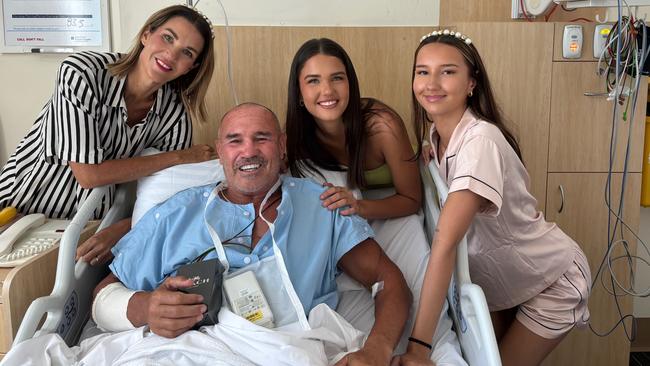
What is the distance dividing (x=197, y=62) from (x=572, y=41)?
1418 mm

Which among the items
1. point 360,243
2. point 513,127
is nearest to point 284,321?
point 360,243

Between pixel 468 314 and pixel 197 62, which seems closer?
pixel 468 314

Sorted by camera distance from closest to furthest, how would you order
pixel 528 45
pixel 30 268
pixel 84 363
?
pixel 84 363 < pixel 30 268 < pixel 528 45

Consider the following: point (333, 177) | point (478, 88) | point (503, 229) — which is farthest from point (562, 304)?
point (333, 177)

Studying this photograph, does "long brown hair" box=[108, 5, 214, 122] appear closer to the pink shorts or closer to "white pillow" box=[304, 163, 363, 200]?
"white pillow" box=[304, 163, 363, 200]

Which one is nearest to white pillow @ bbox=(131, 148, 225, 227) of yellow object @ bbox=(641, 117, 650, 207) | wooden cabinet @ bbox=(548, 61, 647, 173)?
wooden cabinet @ bbox=(548, 61, 647, 173)

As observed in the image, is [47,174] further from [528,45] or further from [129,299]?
[528,45]

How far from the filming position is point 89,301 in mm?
1788

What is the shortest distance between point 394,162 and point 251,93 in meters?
0.96

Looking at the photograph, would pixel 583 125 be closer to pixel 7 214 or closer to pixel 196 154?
pixel 196 154

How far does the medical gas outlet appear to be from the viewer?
2.24 metres

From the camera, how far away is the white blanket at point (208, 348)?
1.33 metres

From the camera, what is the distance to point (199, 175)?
1955mm

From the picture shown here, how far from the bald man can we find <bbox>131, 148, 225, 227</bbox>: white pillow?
179 mm
